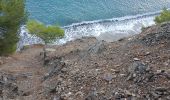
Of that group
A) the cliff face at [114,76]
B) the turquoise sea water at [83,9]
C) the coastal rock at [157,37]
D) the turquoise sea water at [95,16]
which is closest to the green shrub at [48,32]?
the turquoise sea water at [95,16]

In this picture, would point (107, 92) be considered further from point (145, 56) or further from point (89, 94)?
point (145, 56)

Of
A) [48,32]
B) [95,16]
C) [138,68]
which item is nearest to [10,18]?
[48,32]

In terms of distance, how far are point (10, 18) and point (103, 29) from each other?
37.6m

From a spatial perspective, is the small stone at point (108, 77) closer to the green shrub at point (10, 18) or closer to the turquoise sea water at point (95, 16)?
the green shrub at point (10, 18)

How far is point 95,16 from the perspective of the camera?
93.2 metres

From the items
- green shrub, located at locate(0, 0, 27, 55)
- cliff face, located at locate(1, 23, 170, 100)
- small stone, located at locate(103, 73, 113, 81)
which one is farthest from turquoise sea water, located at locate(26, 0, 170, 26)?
small stone, located at locate(103, 73, 113, 81)

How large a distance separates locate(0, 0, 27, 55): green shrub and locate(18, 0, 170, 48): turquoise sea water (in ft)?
82.0

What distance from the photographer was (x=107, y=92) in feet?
90.3

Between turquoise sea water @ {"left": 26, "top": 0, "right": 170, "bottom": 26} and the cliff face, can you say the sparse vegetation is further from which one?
the cliff face

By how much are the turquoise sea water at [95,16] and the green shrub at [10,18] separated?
984 inches

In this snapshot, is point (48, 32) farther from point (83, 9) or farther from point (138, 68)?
point (138, 68)

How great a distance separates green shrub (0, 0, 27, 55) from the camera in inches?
2089

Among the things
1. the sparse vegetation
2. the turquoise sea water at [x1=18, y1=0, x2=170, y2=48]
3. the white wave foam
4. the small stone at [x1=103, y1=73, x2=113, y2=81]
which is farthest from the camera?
the turquoise sea water at [x1=18, y1=0, x2=170, y2=48]

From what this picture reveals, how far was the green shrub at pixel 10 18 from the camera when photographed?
53062 millimetres
